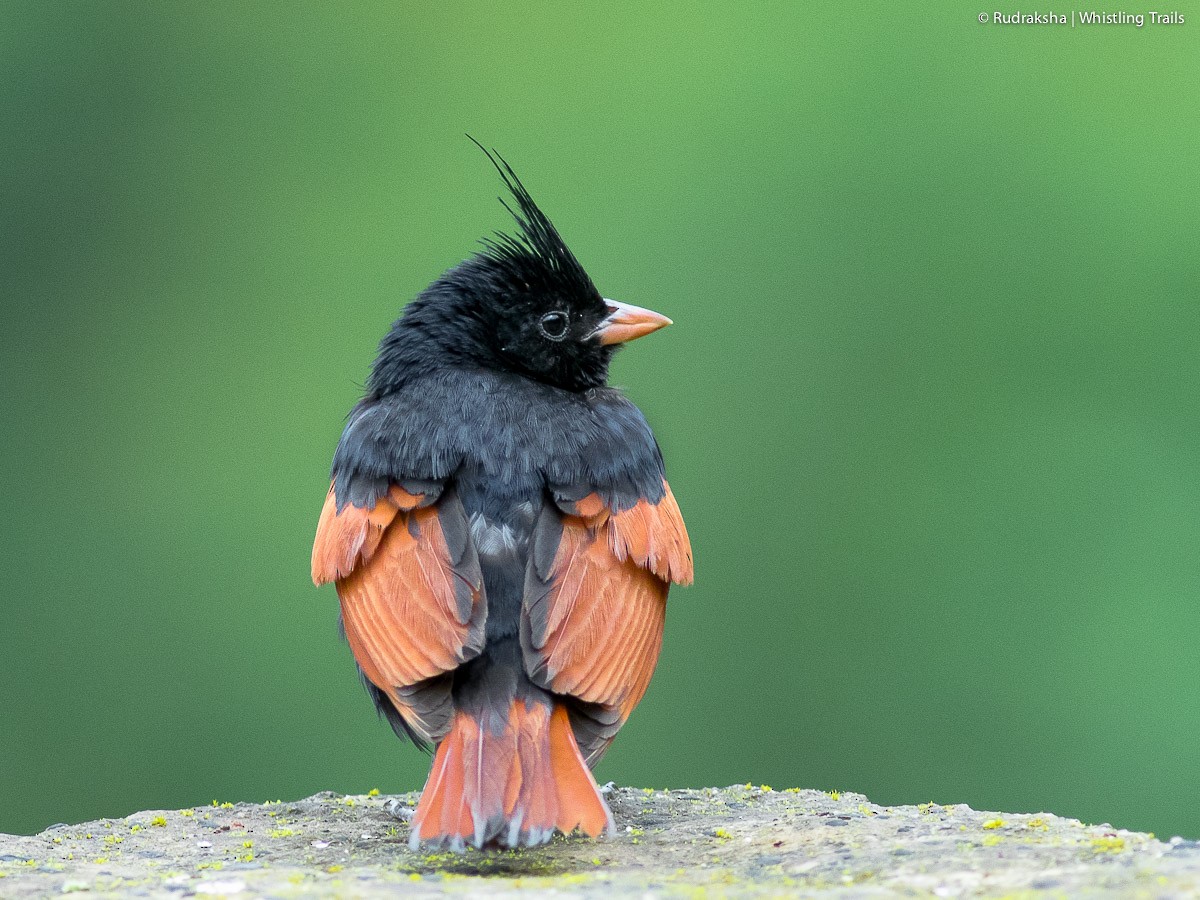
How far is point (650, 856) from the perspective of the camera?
3.67m

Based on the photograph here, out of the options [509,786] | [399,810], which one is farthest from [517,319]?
[509,786]

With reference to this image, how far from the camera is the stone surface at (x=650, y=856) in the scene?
3008mm

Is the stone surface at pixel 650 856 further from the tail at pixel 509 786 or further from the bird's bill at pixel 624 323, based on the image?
the bird's bill at pixel 624 323

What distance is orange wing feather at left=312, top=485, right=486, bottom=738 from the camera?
151 inches

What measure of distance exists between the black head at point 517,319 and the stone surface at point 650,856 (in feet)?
4.61

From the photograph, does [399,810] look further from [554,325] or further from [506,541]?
[554,325]

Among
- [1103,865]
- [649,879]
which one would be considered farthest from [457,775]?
[1103,865]

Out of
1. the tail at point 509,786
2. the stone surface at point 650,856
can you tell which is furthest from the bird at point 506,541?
the stone surface at point 650,856

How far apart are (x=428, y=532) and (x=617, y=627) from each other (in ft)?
1.93

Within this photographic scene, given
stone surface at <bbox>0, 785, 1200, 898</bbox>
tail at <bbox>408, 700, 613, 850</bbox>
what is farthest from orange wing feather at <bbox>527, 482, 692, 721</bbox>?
stone surface at <bbox>0, 785, 1200, 898</bbox>

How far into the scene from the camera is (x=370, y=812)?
4594 millimetres

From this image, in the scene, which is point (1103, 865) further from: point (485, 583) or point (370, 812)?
point (370, 812)

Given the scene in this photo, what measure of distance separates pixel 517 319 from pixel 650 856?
192cm

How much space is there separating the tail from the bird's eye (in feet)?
4.99
